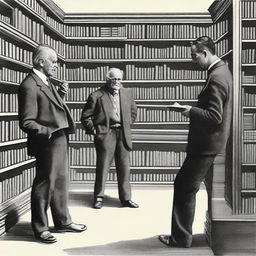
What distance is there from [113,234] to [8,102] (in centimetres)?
162

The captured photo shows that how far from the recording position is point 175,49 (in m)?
6.64

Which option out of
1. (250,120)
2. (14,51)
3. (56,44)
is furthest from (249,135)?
(56,44)

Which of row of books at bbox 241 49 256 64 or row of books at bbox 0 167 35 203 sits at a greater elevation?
row of books at bbox 241 49 256 64

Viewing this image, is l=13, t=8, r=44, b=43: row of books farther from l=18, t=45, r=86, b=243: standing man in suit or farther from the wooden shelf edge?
the wooden shelf edge

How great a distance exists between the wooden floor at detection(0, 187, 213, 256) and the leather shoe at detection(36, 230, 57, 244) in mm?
47

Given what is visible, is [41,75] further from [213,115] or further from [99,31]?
[99,31]

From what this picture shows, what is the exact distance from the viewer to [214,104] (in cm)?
323

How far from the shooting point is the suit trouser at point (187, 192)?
3402 mm

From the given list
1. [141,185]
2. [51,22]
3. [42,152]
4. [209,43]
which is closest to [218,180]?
[209,43]

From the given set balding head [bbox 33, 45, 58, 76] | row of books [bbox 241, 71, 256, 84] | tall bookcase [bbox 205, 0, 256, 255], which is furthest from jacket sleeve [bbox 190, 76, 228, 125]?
row of books [bbox 241, 71, 256, 84]

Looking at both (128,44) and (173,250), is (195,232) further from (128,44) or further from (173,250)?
(128,44)

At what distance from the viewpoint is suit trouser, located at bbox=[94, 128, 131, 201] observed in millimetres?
5203

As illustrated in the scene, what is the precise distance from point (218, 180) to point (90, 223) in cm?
146

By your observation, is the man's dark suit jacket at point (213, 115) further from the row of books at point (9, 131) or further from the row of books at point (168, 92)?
the row of books at point (168, 92)
